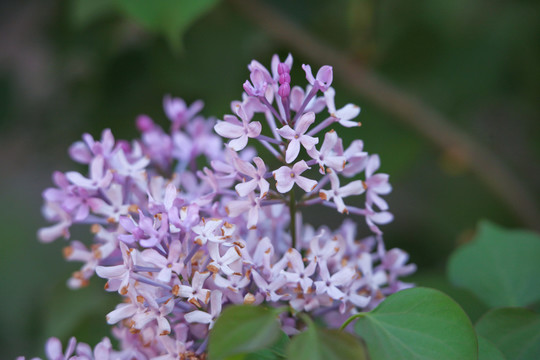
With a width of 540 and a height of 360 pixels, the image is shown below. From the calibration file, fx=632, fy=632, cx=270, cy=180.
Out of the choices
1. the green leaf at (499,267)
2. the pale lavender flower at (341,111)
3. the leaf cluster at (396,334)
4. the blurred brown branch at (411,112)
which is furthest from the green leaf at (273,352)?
the blurred brown branch at (411,112)

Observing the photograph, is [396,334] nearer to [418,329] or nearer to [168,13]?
[418,329]

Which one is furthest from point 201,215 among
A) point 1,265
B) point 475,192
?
point 1,265

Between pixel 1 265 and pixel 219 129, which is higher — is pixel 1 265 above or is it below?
below

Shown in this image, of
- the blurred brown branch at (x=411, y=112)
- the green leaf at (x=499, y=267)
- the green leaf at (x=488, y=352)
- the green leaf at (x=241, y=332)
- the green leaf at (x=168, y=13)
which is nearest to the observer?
the green leaf at (x=241, y=332)

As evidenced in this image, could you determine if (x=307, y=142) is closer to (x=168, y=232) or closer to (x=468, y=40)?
(x=168, y=232)

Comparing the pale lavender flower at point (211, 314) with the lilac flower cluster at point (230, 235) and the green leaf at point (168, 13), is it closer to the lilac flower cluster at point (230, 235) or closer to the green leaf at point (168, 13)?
the lilac flower cluster at point (230, 235)
